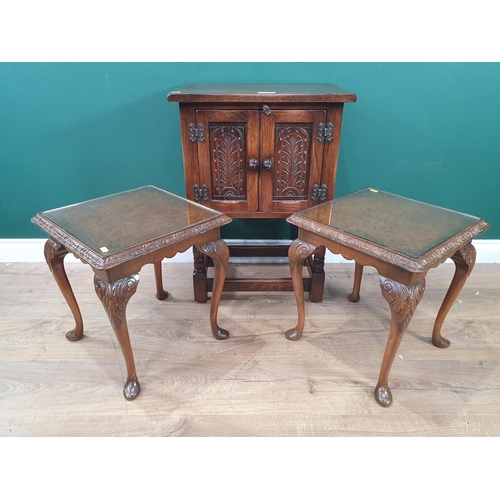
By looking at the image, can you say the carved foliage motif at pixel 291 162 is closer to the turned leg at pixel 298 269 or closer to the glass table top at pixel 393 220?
the glass table top at pixel 393 220

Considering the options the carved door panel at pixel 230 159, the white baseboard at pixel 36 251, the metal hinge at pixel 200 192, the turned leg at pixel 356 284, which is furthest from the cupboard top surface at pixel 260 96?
the white baseboard at pixel 36 251

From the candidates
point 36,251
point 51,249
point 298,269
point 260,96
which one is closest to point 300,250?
point 298,269

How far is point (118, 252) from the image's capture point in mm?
1085

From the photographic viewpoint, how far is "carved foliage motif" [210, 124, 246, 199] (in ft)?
4.89

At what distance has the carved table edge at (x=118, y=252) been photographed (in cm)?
107

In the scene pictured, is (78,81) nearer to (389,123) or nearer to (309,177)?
(309,177)

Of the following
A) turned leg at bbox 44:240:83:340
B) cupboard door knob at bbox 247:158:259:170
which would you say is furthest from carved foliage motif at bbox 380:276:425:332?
turned leg at bbox 44:240:83:340

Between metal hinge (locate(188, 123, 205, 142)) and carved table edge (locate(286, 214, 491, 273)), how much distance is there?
0.50 m

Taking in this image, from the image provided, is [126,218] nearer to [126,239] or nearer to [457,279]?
[126,239]

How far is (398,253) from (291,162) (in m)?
0.65

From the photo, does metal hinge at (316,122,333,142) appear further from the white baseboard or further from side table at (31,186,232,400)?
the white baseboard

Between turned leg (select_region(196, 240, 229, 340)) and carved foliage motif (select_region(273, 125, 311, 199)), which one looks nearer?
turned leg (select_region(196, 240, 229, 340))

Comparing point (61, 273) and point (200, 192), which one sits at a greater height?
point (200, 192)

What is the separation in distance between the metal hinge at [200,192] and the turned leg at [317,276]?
598mm
